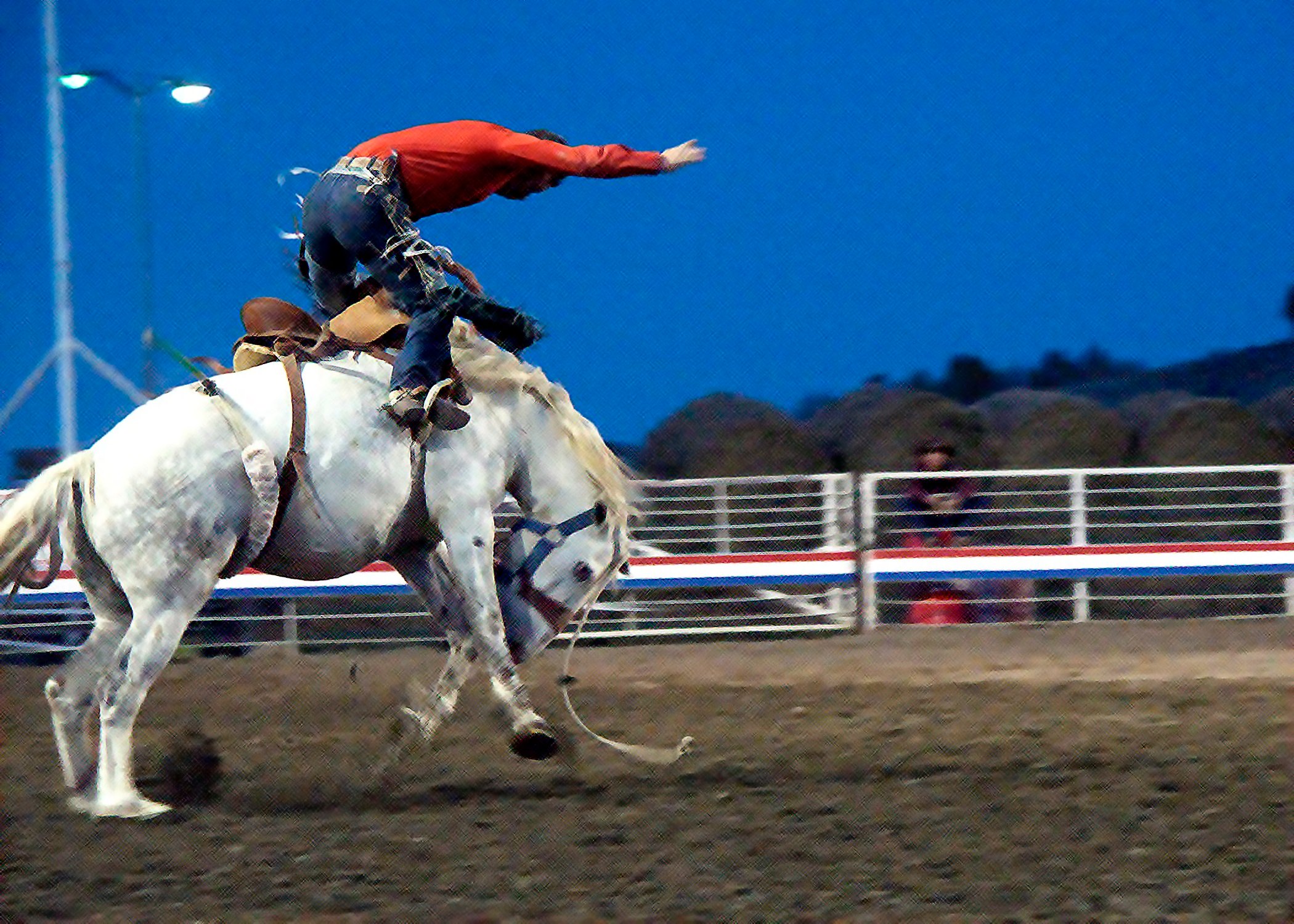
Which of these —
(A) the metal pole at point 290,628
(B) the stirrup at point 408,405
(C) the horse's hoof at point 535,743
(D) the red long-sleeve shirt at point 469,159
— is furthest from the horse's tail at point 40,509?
(A) the metal pole at point 290,628

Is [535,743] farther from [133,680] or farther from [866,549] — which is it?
[866,549]

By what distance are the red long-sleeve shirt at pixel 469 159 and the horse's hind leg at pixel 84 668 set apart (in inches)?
61.7

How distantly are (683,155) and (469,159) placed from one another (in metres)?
0.71

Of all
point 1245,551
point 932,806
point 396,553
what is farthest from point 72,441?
point 932,806

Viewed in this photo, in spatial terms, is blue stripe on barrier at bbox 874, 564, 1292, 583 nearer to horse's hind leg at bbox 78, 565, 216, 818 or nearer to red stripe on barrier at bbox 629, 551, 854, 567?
red stripe on barrier at bbox 629, 551, 854, 567

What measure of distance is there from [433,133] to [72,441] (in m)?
8.58

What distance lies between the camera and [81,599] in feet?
38.1

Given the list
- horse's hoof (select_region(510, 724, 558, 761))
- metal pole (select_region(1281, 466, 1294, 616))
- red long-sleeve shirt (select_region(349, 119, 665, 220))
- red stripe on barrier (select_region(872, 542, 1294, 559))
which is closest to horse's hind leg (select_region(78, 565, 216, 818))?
horse's hoof (select_region(510, 724, 558, 761))

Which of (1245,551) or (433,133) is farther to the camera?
(1245,551)

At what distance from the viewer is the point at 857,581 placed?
11484 millimetres

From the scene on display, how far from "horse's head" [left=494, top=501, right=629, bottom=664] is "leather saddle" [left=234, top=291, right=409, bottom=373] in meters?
0.83

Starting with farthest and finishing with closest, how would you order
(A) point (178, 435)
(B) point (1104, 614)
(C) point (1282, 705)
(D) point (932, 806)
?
1. (B) point (1104, 614)
2. (C) point (1282, 705)
3. (A) point (178, 435)
4. (D) point (932, 806)

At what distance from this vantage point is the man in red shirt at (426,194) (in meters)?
5.17

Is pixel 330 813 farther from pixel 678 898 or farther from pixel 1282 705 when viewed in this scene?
pixel 1282 705
